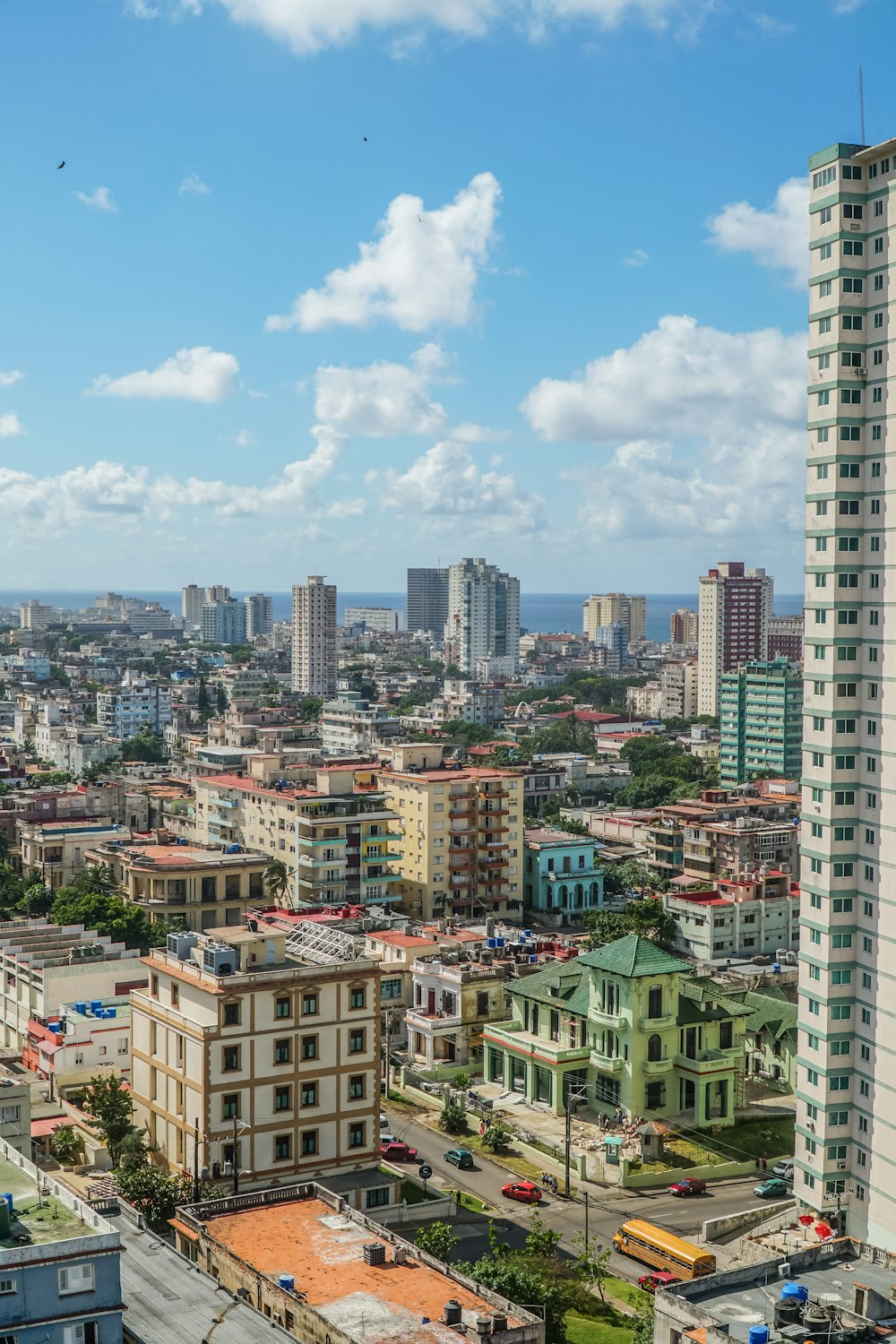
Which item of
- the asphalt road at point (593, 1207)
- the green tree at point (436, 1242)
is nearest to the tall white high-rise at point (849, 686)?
the asphalt road at point (593, 1207)

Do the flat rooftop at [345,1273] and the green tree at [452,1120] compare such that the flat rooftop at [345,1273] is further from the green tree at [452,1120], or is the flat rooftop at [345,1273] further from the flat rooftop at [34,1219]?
the green tree at [452,1120]

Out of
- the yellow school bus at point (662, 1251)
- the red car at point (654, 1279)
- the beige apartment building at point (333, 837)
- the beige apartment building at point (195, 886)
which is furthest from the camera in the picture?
the beige apartment building at point (333, 837)

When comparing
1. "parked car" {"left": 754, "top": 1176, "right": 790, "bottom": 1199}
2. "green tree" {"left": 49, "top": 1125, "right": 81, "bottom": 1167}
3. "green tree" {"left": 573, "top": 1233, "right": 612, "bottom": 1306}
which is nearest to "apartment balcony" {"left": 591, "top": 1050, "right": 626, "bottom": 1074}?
"parked car" {"left": 754, "top": 1176, "right": 790, "bottom": 1199}

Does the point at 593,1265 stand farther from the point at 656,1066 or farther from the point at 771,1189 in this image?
the point at 656,1066

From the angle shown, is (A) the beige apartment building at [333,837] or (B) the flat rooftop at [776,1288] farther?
(A) the beige apartment building at [333,837]

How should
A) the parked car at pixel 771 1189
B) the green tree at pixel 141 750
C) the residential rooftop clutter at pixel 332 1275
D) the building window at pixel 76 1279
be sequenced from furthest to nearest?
the green tree at pixel 141 750 < the parked car at pixel 771 1189 < the residential rooftop clutter at pixel 332 1275 < the building window at pixel 76 1279

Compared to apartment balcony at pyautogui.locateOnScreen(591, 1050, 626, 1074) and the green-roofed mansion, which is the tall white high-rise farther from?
apartment balcony at pyautogui.locateOnScreen(591, 1050, 626, 1074)

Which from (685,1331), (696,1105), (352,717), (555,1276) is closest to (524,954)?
(696,1105)
